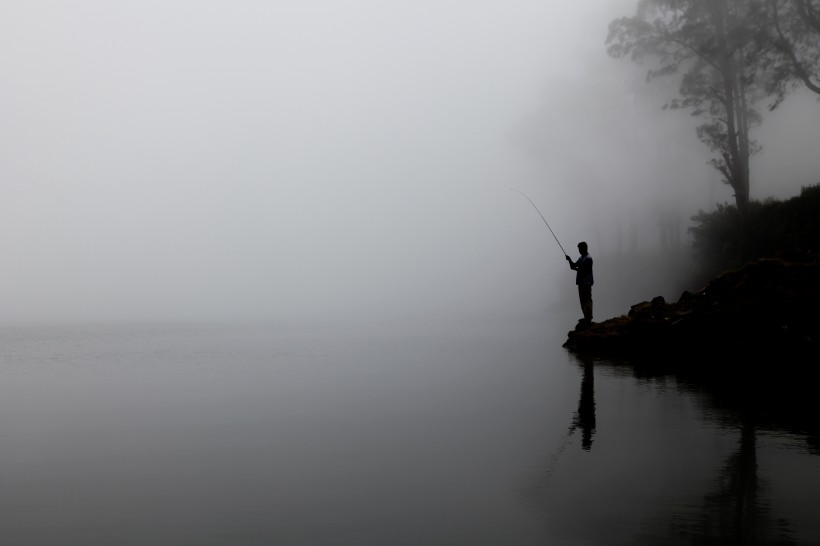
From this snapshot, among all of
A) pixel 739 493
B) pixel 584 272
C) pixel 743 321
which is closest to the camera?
pixel 739 493

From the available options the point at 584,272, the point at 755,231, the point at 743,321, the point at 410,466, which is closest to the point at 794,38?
the point at 755,231

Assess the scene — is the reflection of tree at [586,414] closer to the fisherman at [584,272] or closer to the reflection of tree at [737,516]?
the reflection of tree at [737,516]

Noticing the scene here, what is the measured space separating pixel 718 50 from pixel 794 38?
9.70ft

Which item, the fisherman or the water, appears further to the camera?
the fisherman

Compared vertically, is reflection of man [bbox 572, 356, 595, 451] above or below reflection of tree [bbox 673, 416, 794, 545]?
above

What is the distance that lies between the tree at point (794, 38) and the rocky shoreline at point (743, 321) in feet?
44.0

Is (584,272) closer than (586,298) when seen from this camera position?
Yes

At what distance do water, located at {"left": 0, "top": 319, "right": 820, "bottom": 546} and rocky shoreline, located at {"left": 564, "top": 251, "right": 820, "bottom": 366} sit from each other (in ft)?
7.29

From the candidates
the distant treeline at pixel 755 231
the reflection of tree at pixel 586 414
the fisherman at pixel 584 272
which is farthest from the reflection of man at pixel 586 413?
the distant treeline at pixel 755 231

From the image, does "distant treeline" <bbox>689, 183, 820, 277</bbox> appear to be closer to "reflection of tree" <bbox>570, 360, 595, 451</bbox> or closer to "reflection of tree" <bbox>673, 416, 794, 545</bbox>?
"reflection of tree" <bbox>570, 360, 595, 451</bbox>

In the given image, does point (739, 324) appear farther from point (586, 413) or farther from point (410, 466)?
point (410, 466)

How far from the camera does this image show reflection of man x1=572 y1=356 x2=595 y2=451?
18.8 feet

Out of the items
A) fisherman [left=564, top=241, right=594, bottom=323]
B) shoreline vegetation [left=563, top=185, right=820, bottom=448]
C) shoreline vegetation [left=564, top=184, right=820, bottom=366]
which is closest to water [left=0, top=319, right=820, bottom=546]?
shoreline vegetation [left=563, top=185, right=820, bottom=448]

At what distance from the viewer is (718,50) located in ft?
83.7
